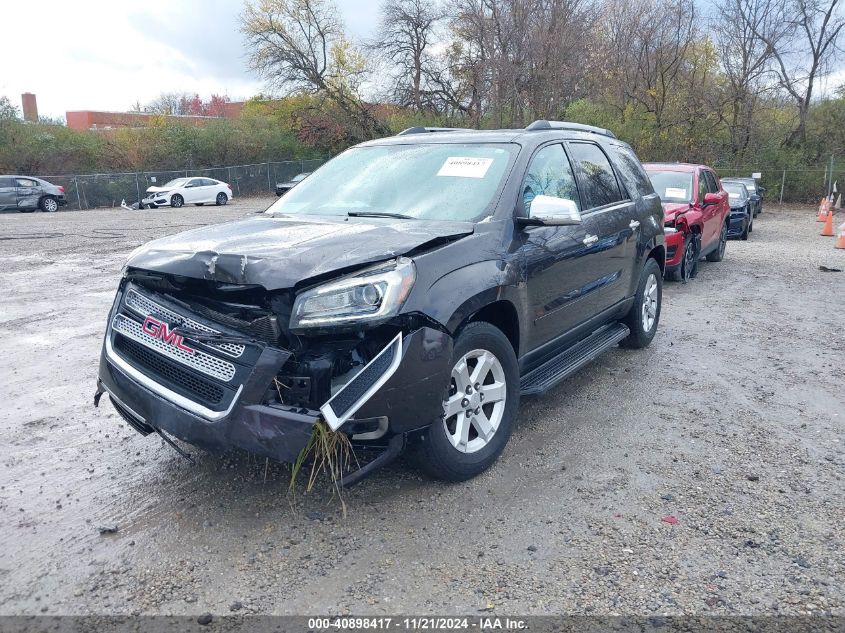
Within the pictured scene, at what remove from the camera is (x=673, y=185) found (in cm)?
1088

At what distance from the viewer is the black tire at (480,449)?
344 centimetres

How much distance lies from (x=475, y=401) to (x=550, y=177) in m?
1.88

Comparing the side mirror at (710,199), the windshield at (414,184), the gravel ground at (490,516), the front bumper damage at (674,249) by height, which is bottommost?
the gravel ground at (490,516)

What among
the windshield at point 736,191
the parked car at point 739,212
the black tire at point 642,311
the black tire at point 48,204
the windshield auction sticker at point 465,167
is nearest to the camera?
the windshield auction sticker at point 465,167

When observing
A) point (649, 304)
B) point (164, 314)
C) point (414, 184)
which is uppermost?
point (414, 184)

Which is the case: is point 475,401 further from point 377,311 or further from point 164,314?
point 164,314

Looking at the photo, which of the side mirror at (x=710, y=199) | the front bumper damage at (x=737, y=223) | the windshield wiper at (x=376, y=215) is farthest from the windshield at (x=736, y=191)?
the windshield wiper at (x=376, y=215)

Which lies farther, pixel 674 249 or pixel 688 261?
pixel 688 261

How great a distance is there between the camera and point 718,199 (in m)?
11.1

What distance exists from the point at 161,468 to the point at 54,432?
3.43 feet

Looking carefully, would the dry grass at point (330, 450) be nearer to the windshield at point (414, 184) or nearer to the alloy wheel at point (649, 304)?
the windshield at point (414, 184)

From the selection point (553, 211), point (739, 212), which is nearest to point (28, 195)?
point (739, 212)

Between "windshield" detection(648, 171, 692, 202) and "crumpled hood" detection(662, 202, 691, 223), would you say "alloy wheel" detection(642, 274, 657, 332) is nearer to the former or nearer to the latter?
"crumpled hood" detection(662, 202, 691, 223)

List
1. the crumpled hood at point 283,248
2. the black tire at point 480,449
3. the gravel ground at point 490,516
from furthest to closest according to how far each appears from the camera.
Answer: the black tire at point 480,449 → the crumpled hood at point 283,248 → the gravel ground at point 490,516
